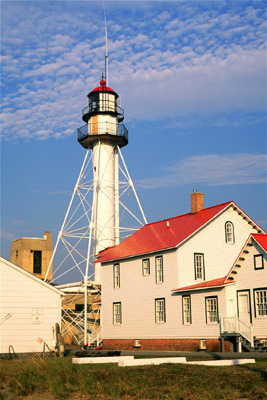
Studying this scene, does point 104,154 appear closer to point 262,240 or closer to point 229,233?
point 229,233

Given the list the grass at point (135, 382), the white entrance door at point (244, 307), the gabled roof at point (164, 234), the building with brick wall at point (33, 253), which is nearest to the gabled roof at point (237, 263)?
the white entrance door at point (244, 307)

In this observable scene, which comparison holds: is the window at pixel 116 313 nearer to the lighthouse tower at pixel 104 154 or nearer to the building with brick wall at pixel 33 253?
the lighthouse tower at pixel 104 154

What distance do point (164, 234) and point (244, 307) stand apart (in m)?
10.1

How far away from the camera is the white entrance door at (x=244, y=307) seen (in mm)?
32000

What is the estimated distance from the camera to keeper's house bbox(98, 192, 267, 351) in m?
31.8

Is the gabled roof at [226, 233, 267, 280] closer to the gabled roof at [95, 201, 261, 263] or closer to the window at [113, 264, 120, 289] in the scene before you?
the gabled roof at [95, 201, 261, 263]

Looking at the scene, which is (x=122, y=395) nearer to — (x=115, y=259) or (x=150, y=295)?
(x=150, y=295)

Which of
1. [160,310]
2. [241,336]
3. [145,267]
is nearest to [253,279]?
[241,336]

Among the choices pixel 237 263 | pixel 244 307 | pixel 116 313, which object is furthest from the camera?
pixel 116 313

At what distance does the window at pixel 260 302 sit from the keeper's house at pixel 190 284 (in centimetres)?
6

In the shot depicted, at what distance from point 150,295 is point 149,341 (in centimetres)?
317

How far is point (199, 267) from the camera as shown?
37.6m

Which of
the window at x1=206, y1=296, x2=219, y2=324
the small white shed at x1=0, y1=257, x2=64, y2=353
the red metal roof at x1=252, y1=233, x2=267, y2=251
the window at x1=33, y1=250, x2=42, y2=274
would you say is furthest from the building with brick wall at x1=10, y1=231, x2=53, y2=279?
the red metal roof at x1=252, y1=233, x2=267, y2=251

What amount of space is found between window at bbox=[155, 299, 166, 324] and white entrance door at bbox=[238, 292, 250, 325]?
6.35m
